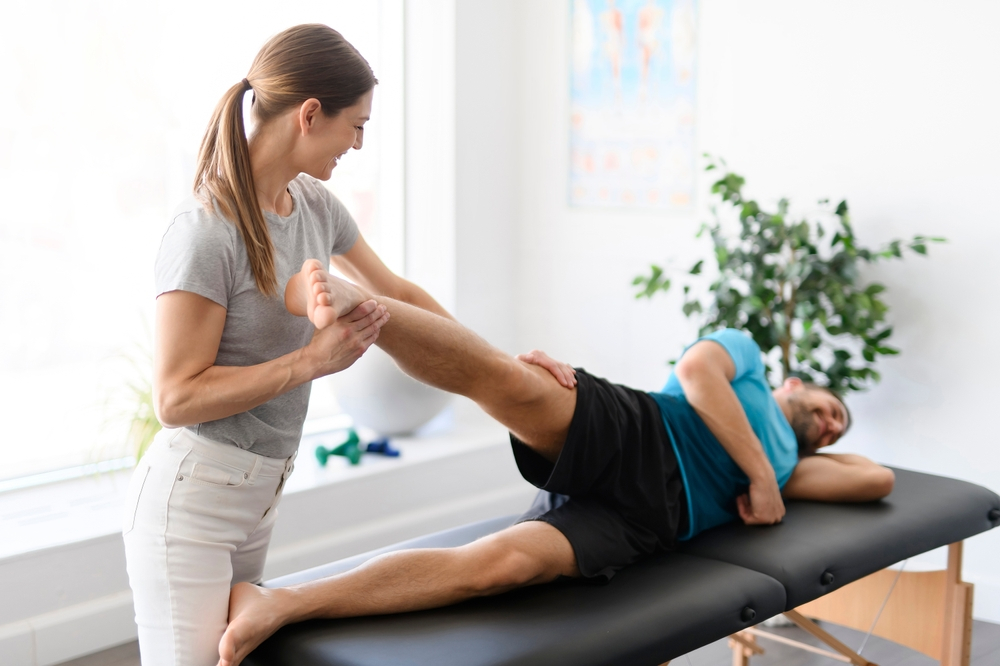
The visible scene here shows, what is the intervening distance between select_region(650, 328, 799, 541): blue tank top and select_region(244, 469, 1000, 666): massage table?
70 mm

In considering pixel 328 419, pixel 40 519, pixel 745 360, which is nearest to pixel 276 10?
pixel 328 419

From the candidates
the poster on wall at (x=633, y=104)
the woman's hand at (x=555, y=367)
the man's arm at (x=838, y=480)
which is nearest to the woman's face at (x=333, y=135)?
the woman's hand at (x=555, y=367)

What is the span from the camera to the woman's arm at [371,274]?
189 cm

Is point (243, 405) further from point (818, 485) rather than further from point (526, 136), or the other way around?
point (526, 136)

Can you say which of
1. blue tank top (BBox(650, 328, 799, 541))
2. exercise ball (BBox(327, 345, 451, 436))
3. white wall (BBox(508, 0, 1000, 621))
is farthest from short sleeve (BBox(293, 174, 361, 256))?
white wall (BBox(508, 0, 1000, 621))

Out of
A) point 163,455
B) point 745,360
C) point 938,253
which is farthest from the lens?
point 938,253

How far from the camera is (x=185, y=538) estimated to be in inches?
58.3

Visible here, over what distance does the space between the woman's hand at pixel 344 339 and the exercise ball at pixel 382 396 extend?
181 cm

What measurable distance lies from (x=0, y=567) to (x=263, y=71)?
162cm

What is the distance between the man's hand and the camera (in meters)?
2.10

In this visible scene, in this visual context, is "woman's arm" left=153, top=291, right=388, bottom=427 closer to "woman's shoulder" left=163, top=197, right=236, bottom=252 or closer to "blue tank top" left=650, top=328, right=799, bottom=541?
"woman's shoulder" left=163, top=197, right=236, bottom=252

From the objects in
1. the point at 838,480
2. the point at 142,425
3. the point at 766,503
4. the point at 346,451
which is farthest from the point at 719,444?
the point at 142,425

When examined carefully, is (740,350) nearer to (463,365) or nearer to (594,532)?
(594,532)

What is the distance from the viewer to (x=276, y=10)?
142 inches
